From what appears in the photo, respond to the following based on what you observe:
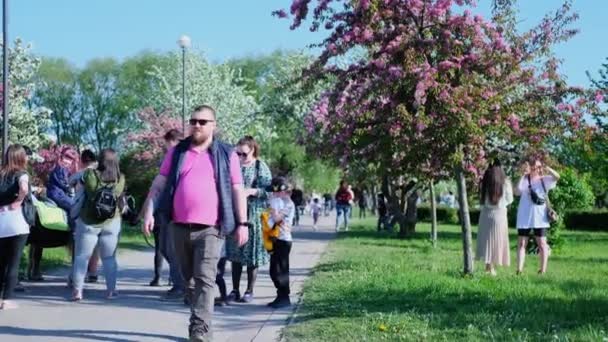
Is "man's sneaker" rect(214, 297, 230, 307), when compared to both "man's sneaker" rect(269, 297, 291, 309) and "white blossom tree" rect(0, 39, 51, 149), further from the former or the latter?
"white blossom tree" rect(0, 39, 51, 149)

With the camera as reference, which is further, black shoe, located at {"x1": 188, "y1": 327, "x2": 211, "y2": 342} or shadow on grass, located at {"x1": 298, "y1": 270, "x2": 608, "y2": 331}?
shadow on grass, located at {"x1": 298, "y1": 270, "x2": 608, "y2": 331}

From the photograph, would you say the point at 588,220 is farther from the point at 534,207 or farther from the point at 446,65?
the point at 446,65

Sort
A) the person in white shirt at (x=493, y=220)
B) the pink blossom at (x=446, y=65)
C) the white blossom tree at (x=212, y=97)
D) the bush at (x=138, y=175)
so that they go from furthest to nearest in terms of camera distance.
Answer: the white blossom tree at (x=212, y=97), the bush at (x=138, y=175), the person in white shirt at (x=493, y=220), the pink blossom at (x=446, y=65)

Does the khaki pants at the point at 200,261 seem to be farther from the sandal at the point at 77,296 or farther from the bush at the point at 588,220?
the bush at the point at 588,220

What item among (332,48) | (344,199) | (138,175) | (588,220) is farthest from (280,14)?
(588,220)

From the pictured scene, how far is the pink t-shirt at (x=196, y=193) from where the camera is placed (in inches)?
251

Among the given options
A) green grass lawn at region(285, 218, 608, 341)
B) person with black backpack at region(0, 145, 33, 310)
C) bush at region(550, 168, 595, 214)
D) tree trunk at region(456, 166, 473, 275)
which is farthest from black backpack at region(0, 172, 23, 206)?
bush at region(550, 168, 595, 214)

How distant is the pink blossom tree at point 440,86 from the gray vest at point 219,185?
4.06m

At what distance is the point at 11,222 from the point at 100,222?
1165mm

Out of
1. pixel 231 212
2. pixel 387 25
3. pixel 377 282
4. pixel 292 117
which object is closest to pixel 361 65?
pixel 387 25

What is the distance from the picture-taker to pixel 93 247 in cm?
905

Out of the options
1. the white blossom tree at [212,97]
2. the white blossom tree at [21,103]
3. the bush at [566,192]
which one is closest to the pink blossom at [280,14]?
the bush at [566,192]

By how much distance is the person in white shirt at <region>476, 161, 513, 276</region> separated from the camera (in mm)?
11656

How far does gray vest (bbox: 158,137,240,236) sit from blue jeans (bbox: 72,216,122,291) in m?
2.71
